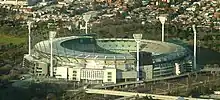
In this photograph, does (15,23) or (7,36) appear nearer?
(7,36)

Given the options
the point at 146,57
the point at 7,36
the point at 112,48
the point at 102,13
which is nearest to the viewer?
the point at 146,57

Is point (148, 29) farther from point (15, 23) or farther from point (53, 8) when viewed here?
point (53, 8)

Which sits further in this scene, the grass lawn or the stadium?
the grass lawn

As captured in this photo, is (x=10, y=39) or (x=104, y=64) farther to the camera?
(x=10, y=39)

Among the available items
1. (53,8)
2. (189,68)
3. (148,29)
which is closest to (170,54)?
(189,68)

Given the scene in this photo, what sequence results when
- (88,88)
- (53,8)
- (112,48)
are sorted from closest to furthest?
(88,88), (112,48), (53,8)

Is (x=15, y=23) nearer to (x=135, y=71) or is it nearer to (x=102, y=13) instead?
(x=102, y=13)

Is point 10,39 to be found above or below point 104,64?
above

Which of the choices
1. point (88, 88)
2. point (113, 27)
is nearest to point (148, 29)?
point (113, 27)

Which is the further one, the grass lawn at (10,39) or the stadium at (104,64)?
the grass lawn at (10,39)
